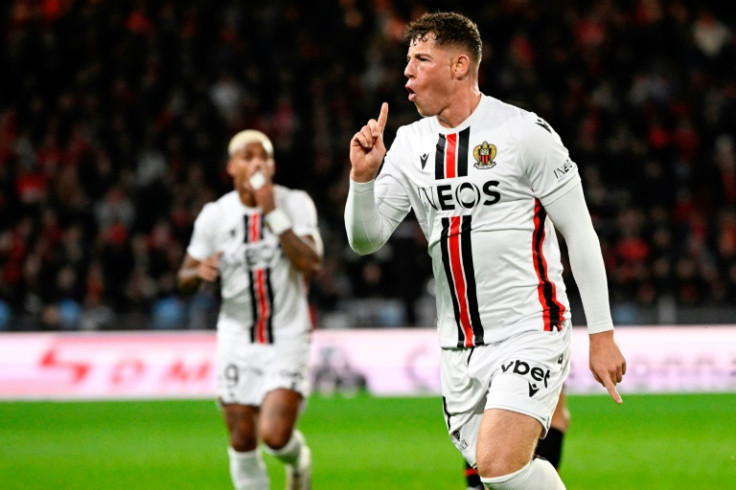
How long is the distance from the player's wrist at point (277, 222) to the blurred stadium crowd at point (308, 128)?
7450mm

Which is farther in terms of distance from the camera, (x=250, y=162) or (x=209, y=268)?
(x=250, y=162)

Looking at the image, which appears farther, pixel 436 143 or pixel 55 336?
pixel 55 336

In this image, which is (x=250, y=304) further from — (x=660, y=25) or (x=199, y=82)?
(x=660, y=25)

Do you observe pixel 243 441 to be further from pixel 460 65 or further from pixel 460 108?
pixel 460 65

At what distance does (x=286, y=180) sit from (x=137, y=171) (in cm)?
227

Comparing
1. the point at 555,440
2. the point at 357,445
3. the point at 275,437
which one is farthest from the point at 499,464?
the point at 357,445

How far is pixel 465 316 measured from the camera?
4.79 m

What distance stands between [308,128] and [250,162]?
428 inches

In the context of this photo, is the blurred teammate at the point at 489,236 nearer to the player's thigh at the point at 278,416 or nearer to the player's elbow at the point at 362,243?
the player's elbow at the point at 362,243

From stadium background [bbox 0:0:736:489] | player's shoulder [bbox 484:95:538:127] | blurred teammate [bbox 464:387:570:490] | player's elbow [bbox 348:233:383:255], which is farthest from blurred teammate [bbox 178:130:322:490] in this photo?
stadium background [bbox 0:0:736:489]

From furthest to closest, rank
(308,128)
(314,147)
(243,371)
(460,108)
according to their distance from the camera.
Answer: (308,128), (314,147), (243,371), (460,108)

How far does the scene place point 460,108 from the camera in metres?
4.89

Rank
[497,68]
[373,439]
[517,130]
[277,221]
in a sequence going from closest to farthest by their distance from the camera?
1. [517,130]
2. [277,221]
3. [373,439]
4. [497,68]

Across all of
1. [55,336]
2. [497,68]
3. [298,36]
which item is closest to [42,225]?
[55,336]
